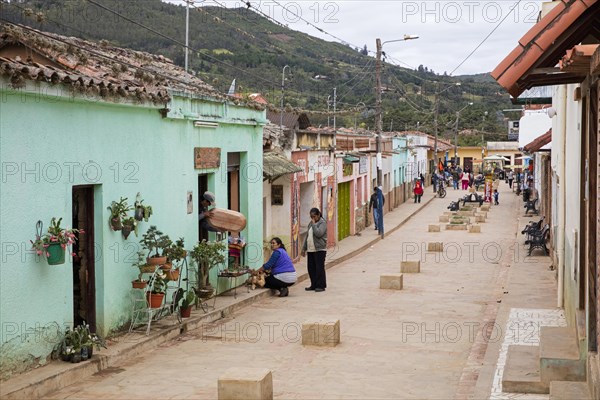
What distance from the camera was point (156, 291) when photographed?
1177 cm

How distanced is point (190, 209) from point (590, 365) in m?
7.97

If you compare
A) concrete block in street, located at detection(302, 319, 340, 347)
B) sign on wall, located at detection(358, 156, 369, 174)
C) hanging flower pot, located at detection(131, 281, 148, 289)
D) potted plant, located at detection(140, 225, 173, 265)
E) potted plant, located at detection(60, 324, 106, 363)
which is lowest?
concrete block in street, located at detection(302, 319, 340, 347)

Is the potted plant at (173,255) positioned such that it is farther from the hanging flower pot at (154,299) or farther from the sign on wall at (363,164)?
the sign on wall at (363,164)

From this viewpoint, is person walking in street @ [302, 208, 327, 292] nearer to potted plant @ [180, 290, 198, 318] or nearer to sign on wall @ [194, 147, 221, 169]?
sign on wall @ [194, 147, 221, 169]

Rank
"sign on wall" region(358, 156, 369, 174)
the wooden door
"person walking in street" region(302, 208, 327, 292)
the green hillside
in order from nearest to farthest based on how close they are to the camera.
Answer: "person walking in street" region(302, 208, 327, 292)
the green hillside
the wooden door
"sign on wall" region(358, 156, 369, 174)

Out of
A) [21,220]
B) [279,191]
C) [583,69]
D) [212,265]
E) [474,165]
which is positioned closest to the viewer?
[583,69]

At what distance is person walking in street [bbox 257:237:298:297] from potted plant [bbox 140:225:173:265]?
4.70 metres

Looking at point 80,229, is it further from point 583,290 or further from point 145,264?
point 583,290

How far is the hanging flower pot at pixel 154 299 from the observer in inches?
457

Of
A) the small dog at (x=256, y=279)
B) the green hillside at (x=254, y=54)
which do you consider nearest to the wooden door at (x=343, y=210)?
the green hillside at (x=254, y=54)

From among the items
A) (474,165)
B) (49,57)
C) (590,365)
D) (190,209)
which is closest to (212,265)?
(190,209)

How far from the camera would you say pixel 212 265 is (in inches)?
549

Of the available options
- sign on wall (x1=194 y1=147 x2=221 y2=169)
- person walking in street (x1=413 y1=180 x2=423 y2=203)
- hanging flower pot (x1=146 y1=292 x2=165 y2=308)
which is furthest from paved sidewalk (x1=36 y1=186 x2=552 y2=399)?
person walking in street (x1=413 y1=180 x2=423 y2=203)

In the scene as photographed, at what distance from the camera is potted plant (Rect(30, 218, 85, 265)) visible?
30.2ft
